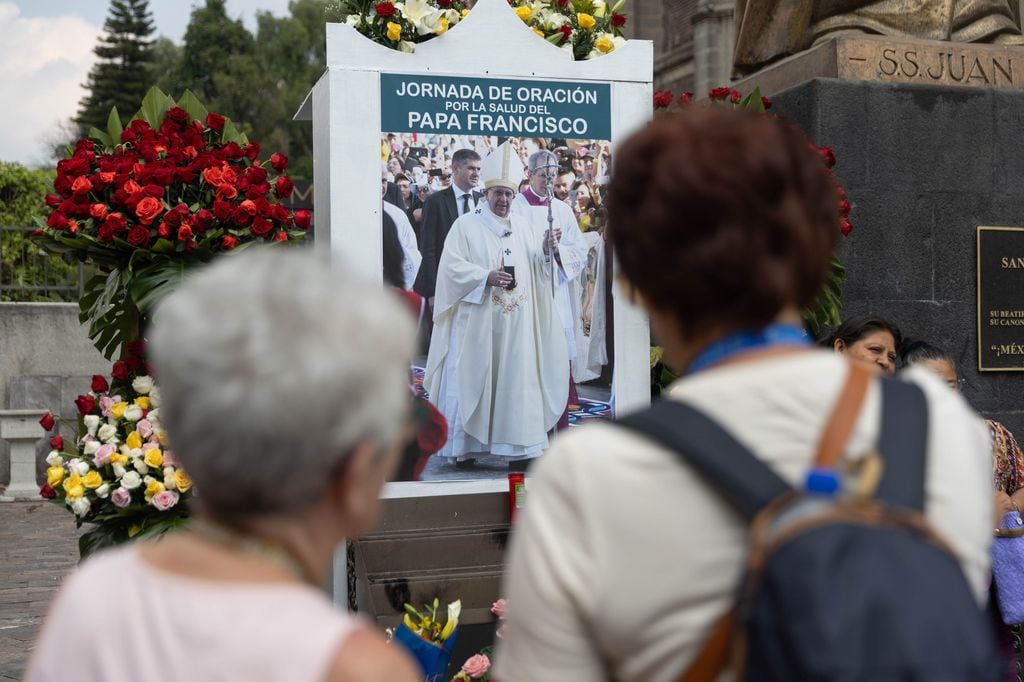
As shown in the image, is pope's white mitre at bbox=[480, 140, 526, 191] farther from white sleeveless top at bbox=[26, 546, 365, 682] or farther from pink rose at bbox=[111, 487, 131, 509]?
white sleeveless top at bbox=[26, 546, 365, 682]

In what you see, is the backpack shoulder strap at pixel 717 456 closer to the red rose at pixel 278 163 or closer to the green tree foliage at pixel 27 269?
the red rose at pixel 278 163

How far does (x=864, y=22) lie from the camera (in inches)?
268

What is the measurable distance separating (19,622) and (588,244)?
451 centimetres

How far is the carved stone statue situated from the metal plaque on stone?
3.83ft

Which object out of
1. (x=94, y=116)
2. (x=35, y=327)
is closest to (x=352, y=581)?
(x=35, y=327)

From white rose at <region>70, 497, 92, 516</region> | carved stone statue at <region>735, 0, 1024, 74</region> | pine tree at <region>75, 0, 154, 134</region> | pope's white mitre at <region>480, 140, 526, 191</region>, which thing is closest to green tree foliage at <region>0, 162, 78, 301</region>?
carved stone statue at <region>735, 0, 1024, 74</region>

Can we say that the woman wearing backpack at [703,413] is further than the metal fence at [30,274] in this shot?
No

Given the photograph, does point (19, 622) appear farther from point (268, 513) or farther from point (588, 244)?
point (268, 513)

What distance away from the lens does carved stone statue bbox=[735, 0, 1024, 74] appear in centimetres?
681

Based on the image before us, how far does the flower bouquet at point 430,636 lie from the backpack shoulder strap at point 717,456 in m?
2.19

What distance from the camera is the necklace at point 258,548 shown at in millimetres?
1388

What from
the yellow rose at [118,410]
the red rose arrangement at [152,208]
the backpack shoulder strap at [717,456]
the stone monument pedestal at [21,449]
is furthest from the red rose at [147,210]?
the stone monument pedestal at [21,449]

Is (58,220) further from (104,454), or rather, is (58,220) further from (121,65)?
(121,65)

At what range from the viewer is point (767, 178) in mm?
1530
